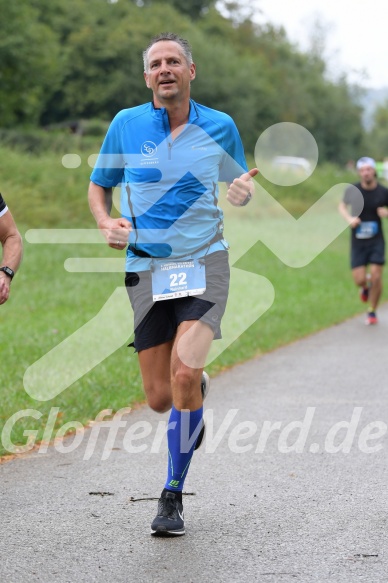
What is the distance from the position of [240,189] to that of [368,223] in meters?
10.3

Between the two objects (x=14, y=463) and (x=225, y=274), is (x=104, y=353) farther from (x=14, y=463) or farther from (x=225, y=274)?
(x=225, y=274)

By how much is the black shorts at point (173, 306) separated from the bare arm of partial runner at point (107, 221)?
32 cm

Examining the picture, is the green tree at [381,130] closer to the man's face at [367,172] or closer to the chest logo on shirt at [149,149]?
the man's face at [367,172]

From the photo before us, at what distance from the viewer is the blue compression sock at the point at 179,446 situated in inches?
210

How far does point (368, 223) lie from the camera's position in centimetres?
1541

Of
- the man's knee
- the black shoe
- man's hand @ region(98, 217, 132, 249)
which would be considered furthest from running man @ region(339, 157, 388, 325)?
the black shoe

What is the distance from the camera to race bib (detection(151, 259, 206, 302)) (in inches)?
214

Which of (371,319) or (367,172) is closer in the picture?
(367,172)

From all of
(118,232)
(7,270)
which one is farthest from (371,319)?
(118,232)

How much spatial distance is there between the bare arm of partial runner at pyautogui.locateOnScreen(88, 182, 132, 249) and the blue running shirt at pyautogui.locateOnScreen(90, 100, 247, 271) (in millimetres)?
132

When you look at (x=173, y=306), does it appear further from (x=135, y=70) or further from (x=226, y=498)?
Answer: (x=135, y=70)

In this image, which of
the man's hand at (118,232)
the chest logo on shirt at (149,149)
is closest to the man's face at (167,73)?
the chest logo on shirt at (149,149)

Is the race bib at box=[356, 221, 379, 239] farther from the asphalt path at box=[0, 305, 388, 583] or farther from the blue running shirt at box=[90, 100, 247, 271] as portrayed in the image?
the blue running shirt at box=[90, 100, 247, 271]

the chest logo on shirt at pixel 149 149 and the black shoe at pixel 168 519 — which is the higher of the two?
the chest logo on shirt at pixel 149 149
